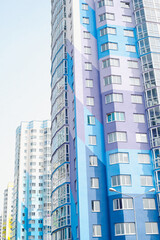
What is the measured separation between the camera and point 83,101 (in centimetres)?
5344

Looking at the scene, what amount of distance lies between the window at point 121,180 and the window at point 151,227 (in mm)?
6015

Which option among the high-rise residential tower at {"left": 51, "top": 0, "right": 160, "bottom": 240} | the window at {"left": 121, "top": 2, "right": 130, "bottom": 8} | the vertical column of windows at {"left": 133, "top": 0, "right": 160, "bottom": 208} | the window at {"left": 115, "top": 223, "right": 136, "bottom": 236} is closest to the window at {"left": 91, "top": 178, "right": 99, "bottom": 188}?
the high-rise residential tower at {"left": 51, "top": 0, "right": 160, "bottom": 240}

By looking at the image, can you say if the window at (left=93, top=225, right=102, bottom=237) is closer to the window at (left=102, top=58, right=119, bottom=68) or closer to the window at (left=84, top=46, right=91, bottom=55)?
the window at (left=102, top=58, right=119, bottom=68)

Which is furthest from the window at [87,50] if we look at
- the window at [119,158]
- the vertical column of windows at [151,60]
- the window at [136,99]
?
the window at [119,158]

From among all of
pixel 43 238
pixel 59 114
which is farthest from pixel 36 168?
pixel 59 114

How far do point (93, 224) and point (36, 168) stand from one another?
74463 millimetres

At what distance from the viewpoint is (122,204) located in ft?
149

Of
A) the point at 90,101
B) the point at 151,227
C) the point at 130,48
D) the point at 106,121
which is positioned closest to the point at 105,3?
the point at 130,48

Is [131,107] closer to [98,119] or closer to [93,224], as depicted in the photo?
[98,119]

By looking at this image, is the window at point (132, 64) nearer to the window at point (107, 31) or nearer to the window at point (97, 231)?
the window at point (107, 31)

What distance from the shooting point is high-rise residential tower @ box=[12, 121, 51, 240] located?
354ft

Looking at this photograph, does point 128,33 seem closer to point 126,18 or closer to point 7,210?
point 126,18

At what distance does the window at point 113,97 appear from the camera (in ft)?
172

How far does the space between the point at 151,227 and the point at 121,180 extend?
747 cm
